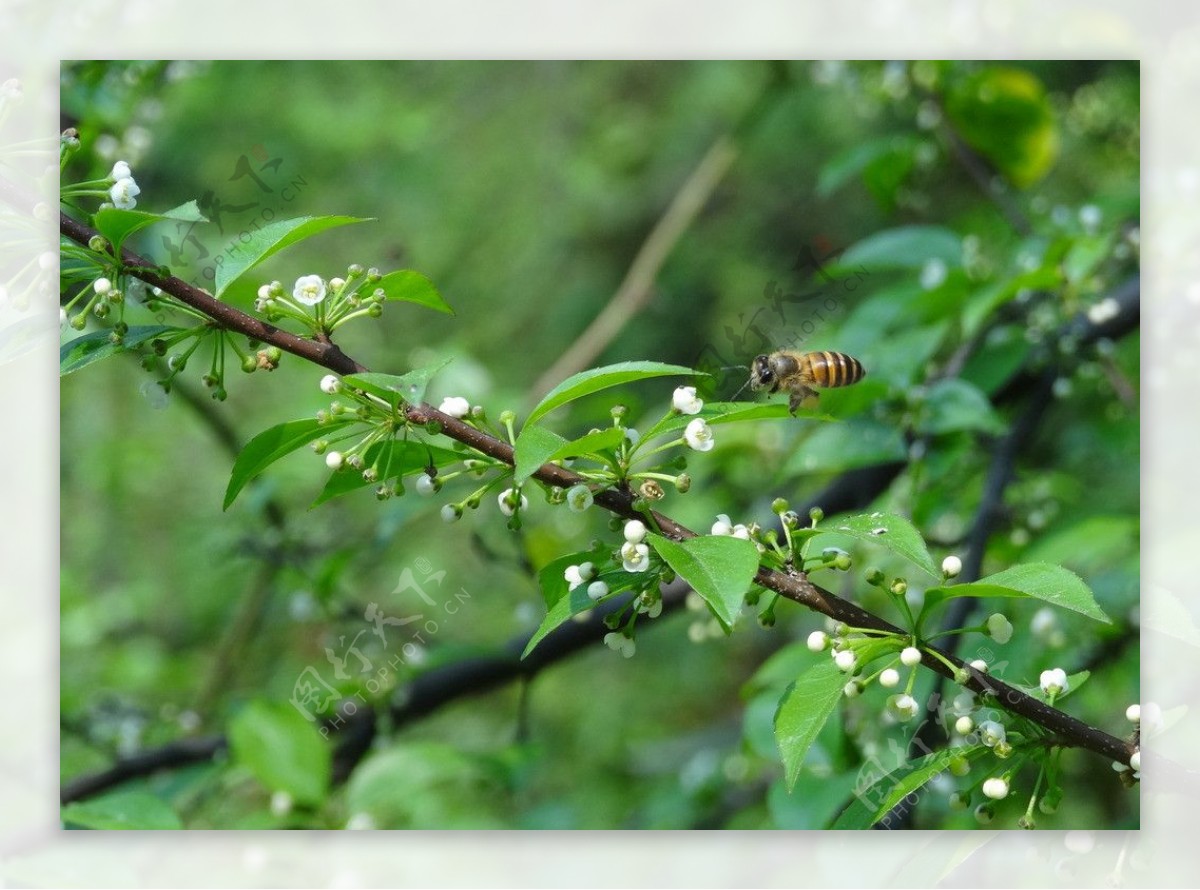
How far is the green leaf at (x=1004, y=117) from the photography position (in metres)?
2.95

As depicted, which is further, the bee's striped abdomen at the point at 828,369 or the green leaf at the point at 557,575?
the bee's striped abdomen at the point at 828,369

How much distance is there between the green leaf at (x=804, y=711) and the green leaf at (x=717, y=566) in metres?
0.20

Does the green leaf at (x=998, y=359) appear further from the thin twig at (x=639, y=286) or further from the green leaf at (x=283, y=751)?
the green leaf at (x=283, y=751)

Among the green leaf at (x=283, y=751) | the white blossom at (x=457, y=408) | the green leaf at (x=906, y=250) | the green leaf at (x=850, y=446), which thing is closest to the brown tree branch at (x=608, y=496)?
the white blossom at (x=457, y=408)

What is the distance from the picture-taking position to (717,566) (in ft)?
3.55

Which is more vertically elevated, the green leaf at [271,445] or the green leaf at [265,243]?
the green leaf at [265,243]

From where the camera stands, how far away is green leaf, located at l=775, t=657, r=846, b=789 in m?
1.18

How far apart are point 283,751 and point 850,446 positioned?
4.26 feet

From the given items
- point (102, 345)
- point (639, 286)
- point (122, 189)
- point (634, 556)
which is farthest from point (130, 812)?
point (639, 286)

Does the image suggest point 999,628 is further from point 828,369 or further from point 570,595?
point 828,369

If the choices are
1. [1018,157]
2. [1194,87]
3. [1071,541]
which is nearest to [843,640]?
[1071,541]

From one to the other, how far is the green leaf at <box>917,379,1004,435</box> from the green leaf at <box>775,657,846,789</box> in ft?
3.50

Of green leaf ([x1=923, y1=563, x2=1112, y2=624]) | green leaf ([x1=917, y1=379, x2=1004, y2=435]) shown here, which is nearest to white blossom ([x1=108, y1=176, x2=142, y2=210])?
green leaf ([x1=923, y1=563, x2=1112, y2=624])

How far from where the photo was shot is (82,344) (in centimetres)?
127
